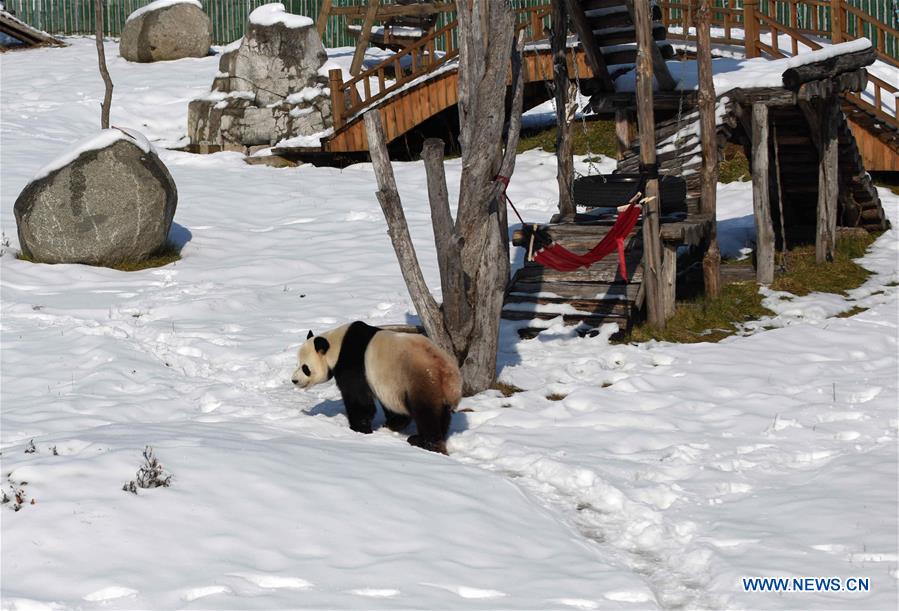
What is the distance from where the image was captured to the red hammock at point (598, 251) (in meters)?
Result: 10.7

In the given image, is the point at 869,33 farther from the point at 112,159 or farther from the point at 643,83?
the point at 112,159

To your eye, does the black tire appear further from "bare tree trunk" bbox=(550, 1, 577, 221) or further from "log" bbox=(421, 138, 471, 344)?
"log" bbox=(421, 138, 471, 344)

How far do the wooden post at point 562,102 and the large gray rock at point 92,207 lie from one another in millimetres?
5022

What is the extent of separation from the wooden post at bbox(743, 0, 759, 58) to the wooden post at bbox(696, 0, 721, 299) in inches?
243

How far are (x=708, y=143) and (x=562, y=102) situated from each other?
1.78 m

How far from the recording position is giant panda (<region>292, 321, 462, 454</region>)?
8.06m

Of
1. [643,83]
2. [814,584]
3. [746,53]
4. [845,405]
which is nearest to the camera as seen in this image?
[814,584]

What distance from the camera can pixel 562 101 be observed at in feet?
42.6

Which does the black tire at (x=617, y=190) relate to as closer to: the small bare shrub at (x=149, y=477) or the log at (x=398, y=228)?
the log at (x=398, y=228)

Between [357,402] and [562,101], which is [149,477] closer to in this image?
[357,402]

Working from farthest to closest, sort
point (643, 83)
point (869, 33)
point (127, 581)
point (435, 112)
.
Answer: point (869, 33) < point (435, 112) < point (643, 83) < point (127, 581)

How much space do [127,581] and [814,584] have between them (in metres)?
3.46

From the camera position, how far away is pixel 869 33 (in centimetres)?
2383

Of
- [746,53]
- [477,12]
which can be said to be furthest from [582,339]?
[746,53]
